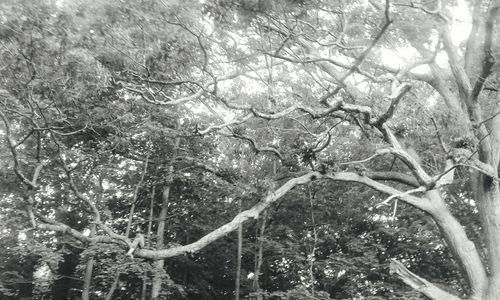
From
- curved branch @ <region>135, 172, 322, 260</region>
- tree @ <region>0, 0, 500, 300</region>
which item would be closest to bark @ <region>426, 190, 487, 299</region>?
tree @ <region>0, 0, 500, 300</region>

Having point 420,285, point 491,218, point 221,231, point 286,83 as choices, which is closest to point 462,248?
point 491,218

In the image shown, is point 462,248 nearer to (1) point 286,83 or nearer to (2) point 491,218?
(2) point 491,218

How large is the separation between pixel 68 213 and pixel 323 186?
10083mm

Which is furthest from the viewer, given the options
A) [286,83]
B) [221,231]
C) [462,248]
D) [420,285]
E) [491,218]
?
[286,83]

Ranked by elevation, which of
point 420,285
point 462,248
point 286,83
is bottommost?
point 420,285

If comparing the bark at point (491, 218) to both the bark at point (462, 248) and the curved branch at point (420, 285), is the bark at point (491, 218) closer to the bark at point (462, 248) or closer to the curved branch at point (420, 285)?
the bark at point (462, 248)

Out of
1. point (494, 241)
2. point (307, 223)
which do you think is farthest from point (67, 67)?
point (307, 223)

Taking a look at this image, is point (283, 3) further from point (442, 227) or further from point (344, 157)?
point (344, 157)

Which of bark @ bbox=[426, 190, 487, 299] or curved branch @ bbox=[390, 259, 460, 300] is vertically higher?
bark @ bbox=[426, 190, 487, 299]

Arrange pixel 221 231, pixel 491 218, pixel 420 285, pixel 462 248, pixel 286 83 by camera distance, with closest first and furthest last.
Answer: pixel 221 231, pixel 420 285, pixel 462 248, pixel 491 218, pixel 286 83

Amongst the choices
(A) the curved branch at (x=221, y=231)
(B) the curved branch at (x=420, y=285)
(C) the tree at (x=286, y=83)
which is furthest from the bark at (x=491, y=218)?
(A) the curved branch at (x=221, y=231)

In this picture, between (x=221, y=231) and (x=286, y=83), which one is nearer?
(x=221, y=231)

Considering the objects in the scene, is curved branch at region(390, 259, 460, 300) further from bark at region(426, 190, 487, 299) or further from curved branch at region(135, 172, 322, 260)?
curved branch at region(135, 172, 322, 260)

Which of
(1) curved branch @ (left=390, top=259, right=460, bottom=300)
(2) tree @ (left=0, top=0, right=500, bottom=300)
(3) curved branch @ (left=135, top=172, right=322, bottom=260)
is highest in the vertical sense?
(2) tree @ (left=0, top=0, right=500, bottom=300)
